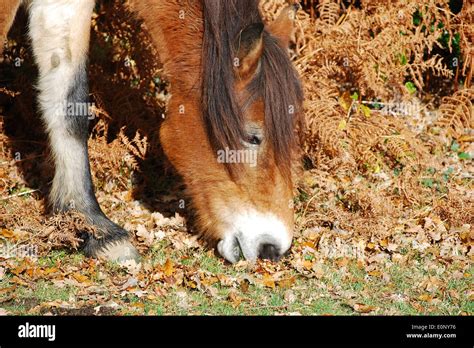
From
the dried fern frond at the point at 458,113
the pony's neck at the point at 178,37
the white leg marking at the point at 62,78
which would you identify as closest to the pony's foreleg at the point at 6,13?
the white leg marking at the point at 62,78

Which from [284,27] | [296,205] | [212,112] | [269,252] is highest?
[284,27]

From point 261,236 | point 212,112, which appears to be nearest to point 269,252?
point 261,236

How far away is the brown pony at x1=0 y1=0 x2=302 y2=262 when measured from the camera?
16.5 feet

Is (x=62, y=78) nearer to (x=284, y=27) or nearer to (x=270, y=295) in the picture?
(x=284, y=27)

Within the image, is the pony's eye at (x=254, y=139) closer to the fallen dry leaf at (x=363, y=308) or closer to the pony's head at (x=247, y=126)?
the pony's head at (x=247, y=126)

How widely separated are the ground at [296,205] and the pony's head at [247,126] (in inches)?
14.2

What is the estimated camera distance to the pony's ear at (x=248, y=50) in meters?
4.89

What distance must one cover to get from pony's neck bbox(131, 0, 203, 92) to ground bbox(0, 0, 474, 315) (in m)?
1.37

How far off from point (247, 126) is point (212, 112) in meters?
0.27

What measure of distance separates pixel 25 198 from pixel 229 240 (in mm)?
2531

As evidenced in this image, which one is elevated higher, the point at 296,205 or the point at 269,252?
the point at 296,205

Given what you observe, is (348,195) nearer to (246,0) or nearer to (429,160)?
(429,160)

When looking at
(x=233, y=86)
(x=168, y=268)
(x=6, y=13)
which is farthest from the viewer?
(x=6, y=13)

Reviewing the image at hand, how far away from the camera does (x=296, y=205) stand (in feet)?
22.3
